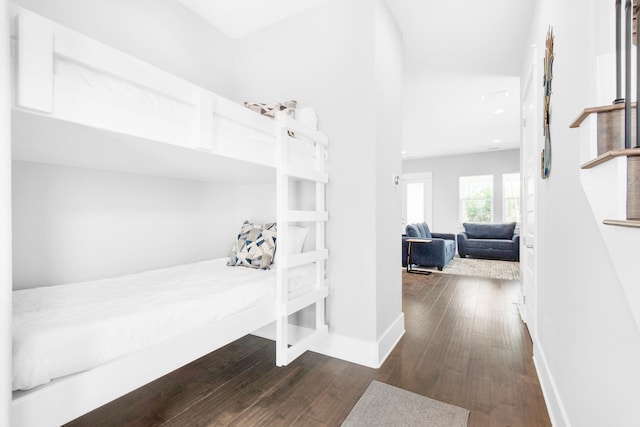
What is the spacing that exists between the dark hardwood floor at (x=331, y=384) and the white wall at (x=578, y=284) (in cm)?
23

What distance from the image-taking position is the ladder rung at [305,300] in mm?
1774

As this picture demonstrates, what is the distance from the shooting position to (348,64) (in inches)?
84.9

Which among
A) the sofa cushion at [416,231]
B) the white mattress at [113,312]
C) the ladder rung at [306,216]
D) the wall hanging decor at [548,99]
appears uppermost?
the wall hanging decor at [548,99]

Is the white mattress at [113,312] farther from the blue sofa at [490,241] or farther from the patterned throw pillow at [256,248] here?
the blue sofa at [490,241]

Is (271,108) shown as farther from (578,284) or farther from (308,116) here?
(578,284)

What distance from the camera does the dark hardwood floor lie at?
1.52m

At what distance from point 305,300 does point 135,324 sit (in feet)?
3.31

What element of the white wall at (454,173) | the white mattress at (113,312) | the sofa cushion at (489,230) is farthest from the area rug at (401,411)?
the white wall at (454,173)

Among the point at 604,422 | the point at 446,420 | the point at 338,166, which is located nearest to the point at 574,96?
the point at 604,422

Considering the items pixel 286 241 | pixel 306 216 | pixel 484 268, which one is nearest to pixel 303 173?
pixel 306 216

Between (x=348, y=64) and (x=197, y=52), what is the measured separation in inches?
55.7

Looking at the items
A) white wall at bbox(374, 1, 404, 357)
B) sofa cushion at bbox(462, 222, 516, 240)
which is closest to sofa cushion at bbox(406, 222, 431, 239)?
sofa cushion at bbox(462, 222, 516, 240)

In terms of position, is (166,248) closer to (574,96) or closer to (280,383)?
(280,383)

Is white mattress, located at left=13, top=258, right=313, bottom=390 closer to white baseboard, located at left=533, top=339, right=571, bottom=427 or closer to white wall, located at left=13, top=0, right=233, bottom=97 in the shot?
white baseboard, located at left=533, top=339, right=571, bottom=427
